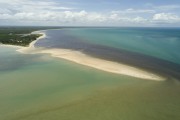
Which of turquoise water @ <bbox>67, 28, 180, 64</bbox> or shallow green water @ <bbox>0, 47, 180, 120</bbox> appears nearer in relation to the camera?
shallow green water @ <bbox>0, 47, 180, 120</bbox>

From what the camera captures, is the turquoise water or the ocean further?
the turquoise water

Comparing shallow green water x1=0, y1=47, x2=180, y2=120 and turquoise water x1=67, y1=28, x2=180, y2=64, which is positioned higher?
shallow green water x1=0, y1=47, x2=180, y2=120

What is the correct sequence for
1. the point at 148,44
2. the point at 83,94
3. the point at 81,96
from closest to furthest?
the point at 81,96 < the point at 83,94 < the point at 148,44

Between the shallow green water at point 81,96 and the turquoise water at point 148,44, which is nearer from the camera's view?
the shallow green water at point 81,96

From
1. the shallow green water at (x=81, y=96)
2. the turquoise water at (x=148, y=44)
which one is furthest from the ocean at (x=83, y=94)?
the turquoise water at (x=148, y=44)

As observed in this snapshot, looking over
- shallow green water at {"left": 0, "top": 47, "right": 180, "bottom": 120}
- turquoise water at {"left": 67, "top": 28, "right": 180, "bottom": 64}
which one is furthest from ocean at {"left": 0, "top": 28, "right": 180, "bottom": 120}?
turquoise water at {"left": 67, "top": 28, "right": 180, "bottom": 64}

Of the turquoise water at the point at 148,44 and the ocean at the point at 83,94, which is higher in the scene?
the ocean at the point at 83,94

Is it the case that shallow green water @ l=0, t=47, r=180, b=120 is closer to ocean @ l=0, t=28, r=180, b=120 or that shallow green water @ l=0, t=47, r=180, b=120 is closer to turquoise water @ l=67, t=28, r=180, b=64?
ocean @ l=0, t=28, r=180, b=120

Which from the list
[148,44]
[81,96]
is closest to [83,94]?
[81,96]

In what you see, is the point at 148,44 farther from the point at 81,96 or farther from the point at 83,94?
the point at 81,96

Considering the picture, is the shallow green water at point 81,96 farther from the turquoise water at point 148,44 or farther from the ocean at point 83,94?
the turquoise water at point 148,44
